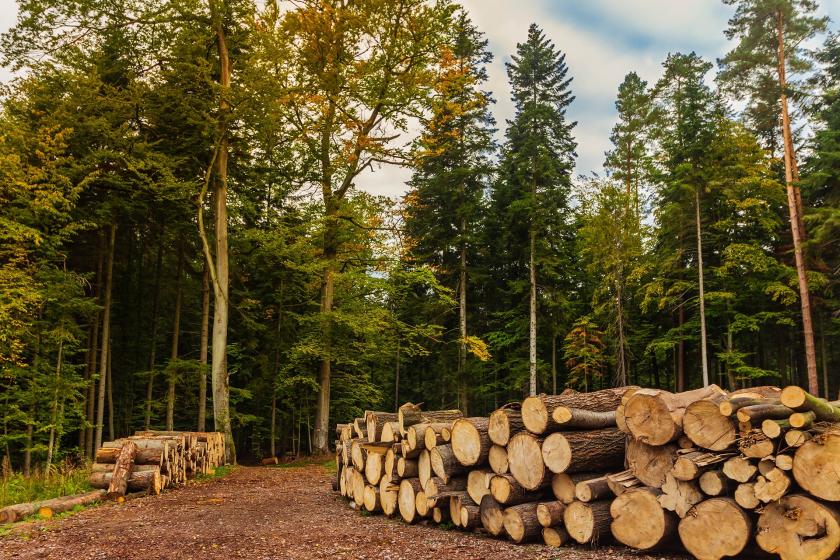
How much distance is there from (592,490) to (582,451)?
42 centimetres

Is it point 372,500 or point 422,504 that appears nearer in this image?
point 422,504

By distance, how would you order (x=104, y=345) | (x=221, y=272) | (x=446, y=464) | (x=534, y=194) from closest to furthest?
(x=446, y=464), (x=104, y=345), (x=221, y=272), (x=534, y=194)

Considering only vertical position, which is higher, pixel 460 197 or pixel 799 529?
pixel 460 197

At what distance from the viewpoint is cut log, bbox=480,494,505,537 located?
6.23 meters

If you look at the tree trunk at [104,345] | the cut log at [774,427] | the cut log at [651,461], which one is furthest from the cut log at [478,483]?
the tree trunk at [104,345]

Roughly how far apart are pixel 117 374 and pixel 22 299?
1128cm

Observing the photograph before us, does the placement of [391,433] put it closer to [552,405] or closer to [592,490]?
[552,405]

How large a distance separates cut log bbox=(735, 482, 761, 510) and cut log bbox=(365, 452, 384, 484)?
5.00 m

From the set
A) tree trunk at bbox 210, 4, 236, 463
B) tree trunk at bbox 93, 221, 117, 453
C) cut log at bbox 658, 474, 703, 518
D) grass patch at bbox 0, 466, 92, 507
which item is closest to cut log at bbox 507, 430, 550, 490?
cut log at bbox 658, 474, 703, 518

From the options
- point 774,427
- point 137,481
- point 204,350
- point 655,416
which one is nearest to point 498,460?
point 655,416

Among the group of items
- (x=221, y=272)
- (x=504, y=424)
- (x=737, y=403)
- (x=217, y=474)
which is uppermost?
(x=221, y=272)

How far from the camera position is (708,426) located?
5.09 metres

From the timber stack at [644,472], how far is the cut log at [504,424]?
0.5 inches

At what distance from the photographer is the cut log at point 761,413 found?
4826 mm
